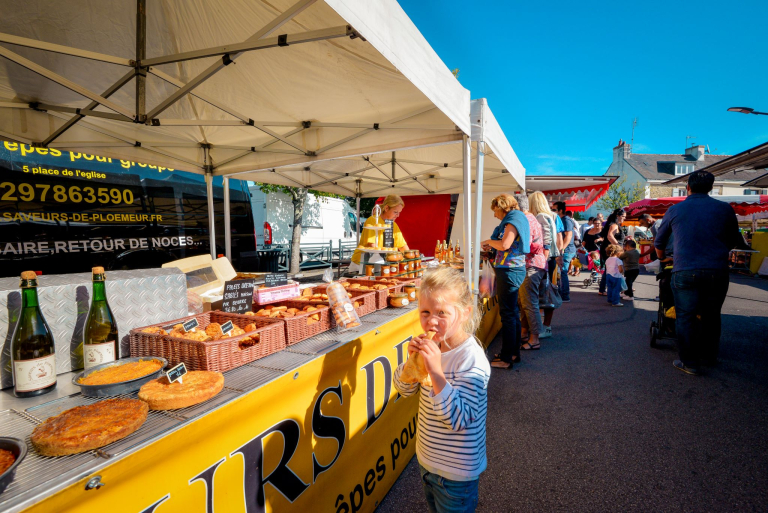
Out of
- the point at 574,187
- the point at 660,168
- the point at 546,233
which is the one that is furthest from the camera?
the point at 660,168

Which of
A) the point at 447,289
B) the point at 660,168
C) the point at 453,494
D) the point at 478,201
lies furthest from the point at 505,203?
the point at 660,168

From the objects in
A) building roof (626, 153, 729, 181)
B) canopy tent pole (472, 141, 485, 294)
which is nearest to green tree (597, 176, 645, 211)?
building roof (626, 153, 729, 181)

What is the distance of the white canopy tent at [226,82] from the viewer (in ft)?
7.15

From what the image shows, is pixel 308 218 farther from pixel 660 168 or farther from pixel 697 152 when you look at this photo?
pixel 697 152

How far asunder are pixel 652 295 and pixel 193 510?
1072 centimetres

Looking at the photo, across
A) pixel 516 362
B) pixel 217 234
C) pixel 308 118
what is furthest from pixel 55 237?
pixel 516 362

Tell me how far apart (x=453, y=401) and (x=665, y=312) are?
15.9 ft

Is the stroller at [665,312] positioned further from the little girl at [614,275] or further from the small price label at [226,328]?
the small price label at [226,328]

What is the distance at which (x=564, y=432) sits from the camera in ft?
9.48

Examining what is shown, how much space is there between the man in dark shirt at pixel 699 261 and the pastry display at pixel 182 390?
4486 millimetres

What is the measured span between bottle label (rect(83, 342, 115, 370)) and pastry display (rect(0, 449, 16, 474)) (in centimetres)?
58

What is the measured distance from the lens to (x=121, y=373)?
1.30m

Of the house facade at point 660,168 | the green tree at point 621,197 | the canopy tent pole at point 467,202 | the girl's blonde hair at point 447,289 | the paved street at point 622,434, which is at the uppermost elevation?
the house facade at point 660,168

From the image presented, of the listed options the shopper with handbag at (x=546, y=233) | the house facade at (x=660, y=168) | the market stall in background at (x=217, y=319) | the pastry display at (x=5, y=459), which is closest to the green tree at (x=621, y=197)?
the house facade at (x=660, y=168)
